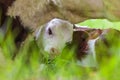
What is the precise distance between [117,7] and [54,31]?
0.13 metres

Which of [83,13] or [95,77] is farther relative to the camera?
[83,13]

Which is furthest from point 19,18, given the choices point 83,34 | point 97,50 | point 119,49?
point 119,49

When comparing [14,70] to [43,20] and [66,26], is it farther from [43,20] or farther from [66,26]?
[43,20]

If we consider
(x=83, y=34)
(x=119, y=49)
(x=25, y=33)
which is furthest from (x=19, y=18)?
(x=119, y=49)

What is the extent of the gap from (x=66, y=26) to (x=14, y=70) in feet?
0.99

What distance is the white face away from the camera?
1.73 ft

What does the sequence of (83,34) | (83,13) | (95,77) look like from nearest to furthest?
1. (95,77)
2. (83,34)
3. (83,13)

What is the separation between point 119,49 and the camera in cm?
29

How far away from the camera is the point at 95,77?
269mm

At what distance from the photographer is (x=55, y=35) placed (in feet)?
1.87

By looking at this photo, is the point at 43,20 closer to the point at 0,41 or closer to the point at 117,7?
the point at 117,7

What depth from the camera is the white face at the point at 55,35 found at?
529 mm

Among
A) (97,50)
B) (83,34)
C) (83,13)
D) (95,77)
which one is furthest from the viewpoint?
(83,13)

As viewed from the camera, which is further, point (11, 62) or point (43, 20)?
point (43, 20)
